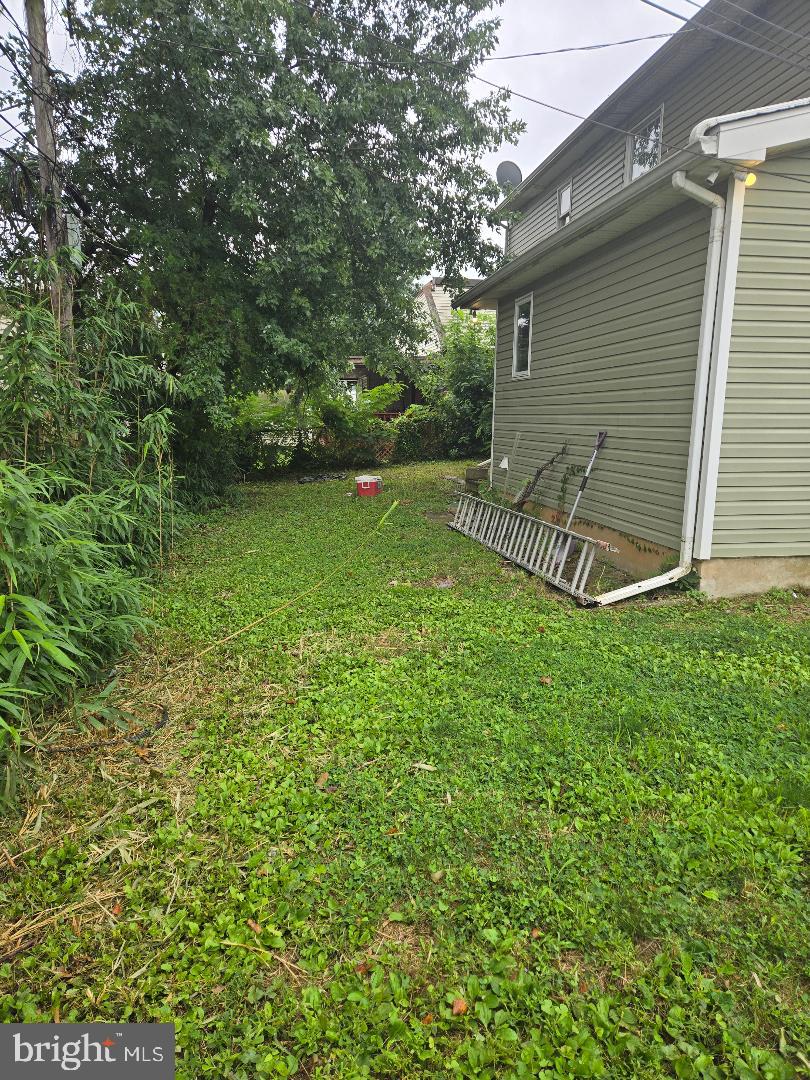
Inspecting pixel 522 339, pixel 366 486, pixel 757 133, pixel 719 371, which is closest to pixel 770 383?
pixel 719 371

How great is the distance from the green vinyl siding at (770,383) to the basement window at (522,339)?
4.00 metres

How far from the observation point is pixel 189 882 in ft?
6.47

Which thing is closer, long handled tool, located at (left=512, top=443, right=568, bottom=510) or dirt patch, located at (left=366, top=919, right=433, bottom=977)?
dirt patch, located at (left=366, top=919, right=433, bottom=977)

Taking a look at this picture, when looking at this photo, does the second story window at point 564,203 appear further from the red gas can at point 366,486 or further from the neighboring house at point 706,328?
the red gas can at point 366,486

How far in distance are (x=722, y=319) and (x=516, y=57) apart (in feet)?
14.5

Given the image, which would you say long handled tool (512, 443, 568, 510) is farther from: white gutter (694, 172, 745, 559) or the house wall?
the house wall

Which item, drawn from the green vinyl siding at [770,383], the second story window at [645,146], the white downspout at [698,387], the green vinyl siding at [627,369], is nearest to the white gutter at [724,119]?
the white downspout at [698,387]

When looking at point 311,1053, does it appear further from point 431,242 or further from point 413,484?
point 413,484

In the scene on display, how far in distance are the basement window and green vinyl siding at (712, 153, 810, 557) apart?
4000 millimetres

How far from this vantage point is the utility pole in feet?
18.2

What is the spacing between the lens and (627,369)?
555 centimetres

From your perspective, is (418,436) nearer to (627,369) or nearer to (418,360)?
(418,360)

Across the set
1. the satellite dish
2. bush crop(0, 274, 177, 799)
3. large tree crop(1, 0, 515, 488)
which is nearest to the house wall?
large tree crop(1, 0, 515, 488)

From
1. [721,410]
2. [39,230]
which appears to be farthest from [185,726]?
[39,230]
